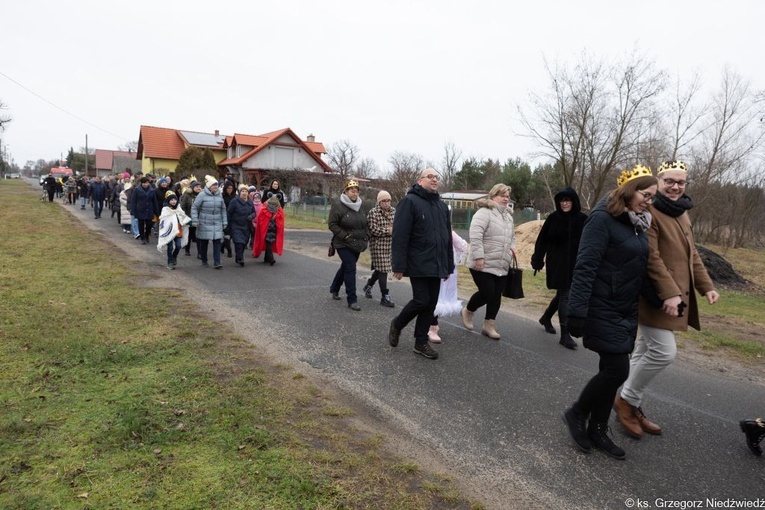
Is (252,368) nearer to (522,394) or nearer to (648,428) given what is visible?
(522,394)

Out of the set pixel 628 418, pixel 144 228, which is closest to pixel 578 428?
pixel 628 418

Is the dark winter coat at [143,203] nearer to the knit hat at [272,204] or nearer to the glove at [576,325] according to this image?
the knit hat at [272,204]

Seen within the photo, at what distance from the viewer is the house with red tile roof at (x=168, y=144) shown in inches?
2000

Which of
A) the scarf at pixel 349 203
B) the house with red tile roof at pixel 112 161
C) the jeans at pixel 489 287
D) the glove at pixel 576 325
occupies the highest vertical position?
the house with red tile roof at pixel 112 161

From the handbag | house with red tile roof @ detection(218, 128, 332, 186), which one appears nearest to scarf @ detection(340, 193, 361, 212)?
the handbag

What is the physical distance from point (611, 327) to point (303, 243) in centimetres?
1340

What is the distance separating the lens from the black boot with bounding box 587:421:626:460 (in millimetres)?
3312

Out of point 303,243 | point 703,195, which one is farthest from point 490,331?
point 703,195

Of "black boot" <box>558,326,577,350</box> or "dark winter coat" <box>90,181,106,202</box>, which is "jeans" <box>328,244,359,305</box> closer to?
"black boot" <box>558,326,577,350</box>

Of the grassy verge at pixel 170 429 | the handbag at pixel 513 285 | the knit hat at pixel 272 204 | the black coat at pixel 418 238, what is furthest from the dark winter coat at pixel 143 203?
the handbag at pixel 513 285

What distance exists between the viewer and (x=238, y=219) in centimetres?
1045

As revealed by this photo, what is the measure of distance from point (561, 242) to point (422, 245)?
191 centimetres

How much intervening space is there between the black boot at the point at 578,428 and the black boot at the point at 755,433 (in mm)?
1135

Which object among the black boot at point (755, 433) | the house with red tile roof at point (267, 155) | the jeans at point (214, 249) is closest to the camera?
the black boot at point (755, 433)
